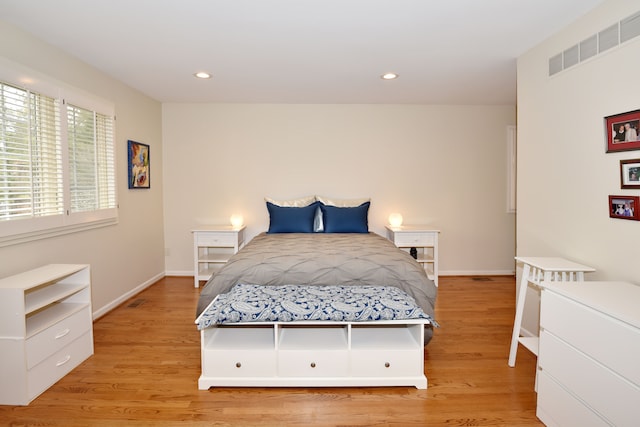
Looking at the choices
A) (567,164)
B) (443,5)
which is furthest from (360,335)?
(443,5)

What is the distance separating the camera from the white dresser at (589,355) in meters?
1.50

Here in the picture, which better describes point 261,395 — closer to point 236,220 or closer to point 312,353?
point 312,353

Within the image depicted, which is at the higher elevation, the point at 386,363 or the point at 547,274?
the point at 547,274

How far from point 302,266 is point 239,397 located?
3.52ft

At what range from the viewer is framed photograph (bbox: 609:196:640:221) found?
2.07 m

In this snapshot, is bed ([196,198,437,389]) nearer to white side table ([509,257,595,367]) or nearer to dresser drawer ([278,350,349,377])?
dresser drawer ([278,350,349,377])

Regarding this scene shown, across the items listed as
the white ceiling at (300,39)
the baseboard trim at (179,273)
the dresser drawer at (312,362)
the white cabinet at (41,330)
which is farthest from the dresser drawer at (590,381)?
the baseboard trim at (179,273)

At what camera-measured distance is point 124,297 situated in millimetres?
4035

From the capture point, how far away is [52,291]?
2646 mm

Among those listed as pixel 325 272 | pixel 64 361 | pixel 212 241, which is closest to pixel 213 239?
pixel 212 241

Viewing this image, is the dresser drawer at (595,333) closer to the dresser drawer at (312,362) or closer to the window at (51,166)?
the dresser drawer at (312,362)

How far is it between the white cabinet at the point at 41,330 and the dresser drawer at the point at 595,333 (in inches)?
115

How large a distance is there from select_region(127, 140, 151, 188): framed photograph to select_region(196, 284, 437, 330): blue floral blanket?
240cm

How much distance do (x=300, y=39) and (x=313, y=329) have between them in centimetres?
214
